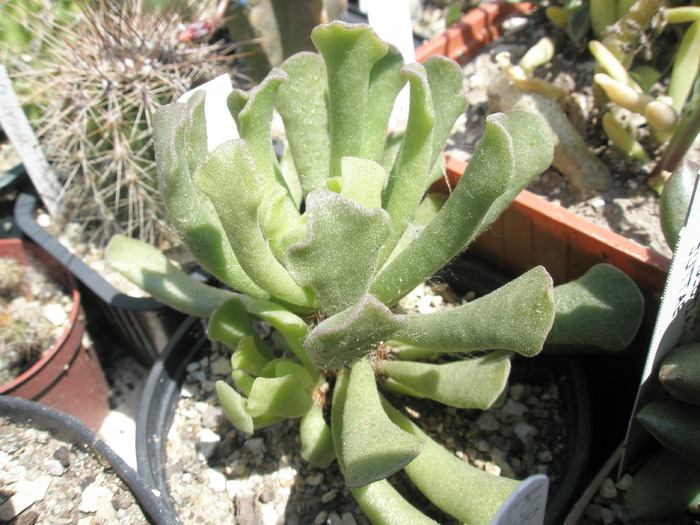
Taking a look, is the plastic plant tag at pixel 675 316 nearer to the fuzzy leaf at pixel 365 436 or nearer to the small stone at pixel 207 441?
the fuzzy leaf at pixel 365 436

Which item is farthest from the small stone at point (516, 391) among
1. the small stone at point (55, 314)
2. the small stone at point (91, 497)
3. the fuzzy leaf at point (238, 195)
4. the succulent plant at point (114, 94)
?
the small stone at point (55, 314)

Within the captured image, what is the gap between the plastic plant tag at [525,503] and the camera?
0.60 metres

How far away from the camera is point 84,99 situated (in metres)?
1.24

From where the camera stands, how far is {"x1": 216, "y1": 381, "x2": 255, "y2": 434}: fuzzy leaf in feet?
2.61

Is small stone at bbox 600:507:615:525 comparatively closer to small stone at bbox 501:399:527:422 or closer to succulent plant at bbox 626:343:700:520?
succulent plant at bbox 626:343:700:520

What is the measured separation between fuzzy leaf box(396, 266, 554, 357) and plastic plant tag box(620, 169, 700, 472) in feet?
0.54

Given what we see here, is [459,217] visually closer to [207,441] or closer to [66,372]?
[207,441]

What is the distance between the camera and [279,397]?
2.72 feet

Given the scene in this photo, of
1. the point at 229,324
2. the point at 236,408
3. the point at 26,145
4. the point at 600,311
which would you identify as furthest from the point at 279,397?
the point at 26,145

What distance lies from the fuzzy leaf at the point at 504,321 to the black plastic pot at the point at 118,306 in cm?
63

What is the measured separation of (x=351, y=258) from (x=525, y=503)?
1.07 ft

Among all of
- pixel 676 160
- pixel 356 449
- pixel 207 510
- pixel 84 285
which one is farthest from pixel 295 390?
pixel 676 160

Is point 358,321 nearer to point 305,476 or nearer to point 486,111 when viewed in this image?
point 305,476

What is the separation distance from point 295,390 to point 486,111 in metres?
0.97
